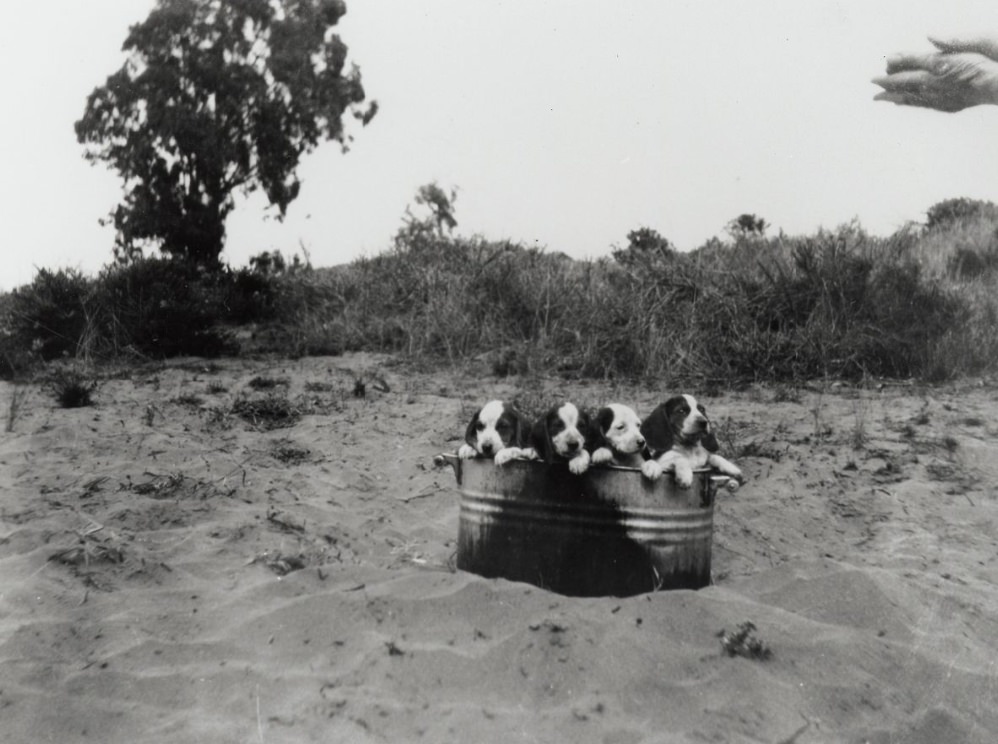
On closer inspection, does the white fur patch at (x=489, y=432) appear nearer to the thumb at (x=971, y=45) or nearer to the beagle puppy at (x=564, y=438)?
the beagle puppy at (x=564, y=438)

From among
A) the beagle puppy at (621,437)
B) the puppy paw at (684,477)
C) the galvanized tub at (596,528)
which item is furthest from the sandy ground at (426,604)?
the beagle puppy at (621,437)

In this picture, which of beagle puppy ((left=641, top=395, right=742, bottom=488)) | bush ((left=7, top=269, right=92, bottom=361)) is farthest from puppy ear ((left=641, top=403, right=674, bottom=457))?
bush ((left=7, top=269, right=92, bottom=361))

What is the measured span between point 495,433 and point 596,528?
65 cm

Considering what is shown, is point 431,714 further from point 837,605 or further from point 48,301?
point 48,301

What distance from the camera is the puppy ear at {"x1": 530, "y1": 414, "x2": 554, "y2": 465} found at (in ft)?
12.8

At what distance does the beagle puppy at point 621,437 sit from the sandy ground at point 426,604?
695 mm

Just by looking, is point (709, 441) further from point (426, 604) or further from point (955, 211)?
point (955, 211)

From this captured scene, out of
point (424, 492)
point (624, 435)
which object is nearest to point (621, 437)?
point (624, 435)

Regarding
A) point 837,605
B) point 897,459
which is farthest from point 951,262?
point 837,605

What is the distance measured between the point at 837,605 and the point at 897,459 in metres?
2.50

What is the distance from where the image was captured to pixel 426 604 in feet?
12.1

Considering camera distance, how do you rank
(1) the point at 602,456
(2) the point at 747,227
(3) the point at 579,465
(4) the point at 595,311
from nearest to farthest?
(3) the point at 579,465 → (1) the point at 602,456 → (4) the point at 595,311 → (2) the point at 747,227

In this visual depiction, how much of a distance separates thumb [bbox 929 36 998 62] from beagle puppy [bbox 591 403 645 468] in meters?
2.02

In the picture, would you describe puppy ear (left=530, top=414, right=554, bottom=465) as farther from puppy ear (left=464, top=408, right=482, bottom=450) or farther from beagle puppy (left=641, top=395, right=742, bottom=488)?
beagle puppy (left=641, top=395, right=742, bottom=488)
